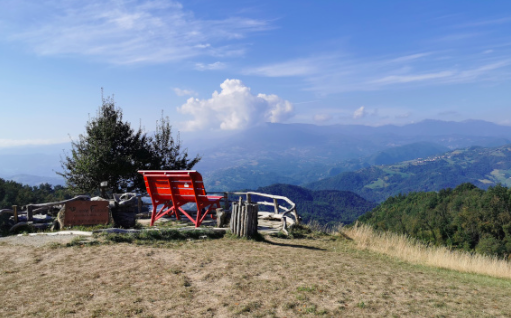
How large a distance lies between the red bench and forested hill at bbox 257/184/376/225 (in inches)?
5744

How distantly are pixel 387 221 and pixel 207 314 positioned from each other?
6923 cm

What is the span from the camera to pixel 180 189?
436 inches

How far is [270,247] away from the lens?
914cm

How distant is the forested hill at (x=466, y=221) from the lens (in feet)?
146

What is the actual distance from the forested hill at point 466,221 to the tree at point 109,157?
88.3 ft

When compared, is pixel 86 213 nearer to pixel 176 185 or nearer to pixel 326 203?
pixel 176 185

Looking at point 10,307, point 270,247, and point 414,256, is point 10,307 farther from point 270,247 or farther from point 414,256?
point 414,256

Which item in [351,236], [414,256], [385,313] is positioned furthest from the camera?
[351,236]

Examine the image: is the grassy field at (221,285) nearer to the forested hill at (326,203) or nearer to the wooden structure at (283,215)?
the wooden structure at (283,215)

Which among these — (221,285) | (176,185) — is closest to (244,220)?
Answer: (176,185)

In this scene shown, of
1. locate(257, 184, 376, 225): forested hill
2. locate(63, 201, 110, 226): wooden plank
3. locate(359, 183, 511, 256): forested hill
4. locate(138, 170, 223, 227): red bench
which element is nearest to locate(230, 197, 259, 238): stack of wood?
locate(138, 170, 223, 227): red bench

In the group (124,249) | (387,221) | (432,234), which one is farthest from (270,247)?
(387,221)

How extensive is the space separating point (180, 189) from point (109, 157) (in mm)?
10489

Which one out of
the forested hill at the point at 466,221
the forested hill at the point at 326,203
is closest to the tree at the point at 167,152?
the forested hill at the point at 466,221
